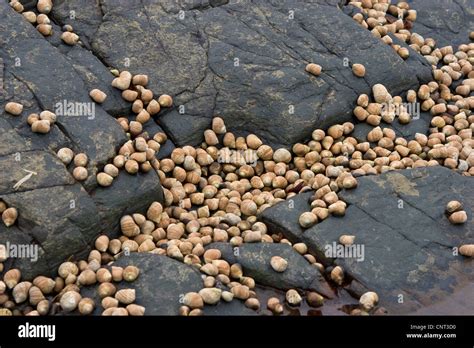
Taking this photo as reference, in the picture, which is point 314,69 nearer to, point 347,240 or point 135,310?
point 347,240

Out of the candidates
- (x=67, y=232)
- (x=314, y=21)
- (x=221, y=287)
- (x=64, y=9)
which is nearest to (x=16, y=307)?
(x=67, y=232)

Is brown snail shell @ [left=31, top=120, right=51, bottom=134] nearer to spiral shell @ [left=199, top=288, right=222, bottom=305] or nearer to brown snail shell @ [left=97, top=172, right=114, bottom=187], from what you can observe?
brown snail shell @ [left=97, top=172, right=114, bottom=187]

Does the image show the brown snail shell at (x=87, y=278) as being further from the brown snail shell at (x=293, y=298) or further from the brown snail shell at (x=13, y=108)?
the brown snail shell at (x=13, y=108)

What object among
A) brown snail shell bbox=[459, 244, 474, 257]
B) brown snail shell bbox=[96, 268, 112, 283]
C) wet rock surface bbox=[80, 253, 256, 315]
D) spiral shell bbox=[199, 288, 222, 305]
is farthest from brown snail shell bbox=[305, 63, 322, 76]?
brown snail shell bbox=[96, 268, 112, 283]

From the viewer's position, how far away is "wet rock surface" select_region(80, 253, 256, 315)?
5691mm

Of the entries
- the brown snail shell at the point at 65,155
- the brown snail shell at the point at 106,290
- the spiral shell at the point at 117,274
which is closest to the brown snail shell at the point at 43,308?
the brown snail shell at the point at 106,290

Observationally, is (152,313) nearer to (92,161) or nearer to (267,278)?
(267,278)

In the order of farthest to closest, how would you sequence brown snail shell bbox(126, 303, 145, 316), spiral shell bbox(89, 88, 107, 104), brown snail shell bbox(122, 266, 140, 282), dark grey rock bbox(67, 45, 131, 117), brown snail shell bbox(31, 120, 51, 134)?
1. dark grey rock bbox(67, 45, 131, 117)
2. spiral shell bbox(89, 88, 107, 104)
3. brown snail shell bbox(31, 120, 51, 134)
4. brown snail shell bbox(122, 266, 140, 282)
5. brown snail shell bbox(126, 303, 145, 316)

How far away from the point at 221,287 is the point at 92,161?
1583 millimetres

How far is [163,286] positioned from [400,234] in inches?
78.9

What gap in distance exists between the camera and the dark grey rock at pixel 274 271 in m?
6.10

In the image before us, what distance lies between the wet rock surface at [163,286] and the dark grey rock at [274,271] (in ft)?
1.20

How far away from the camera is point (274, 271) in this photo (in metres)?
6.12

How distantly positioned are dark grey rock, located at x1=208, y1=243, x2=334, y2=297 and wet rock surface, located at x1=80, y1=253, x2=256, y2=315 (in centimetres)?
37
